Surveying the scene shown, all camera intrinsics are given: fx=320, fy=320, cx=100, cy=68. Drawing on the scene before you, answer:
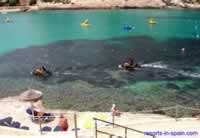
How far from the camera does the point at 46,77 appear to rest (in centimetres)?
3794

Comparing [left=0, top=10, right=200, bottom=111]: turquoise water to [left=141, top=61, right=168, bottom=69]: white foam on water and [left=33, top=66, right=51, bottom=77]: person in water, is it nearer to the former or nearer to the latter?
[left=141, top=61, right=168, bottom=69]: white foam on water

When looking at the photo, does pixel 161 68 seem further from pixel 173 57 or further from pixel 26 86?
pixel 26 86

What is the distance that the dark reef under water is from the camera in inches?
1185

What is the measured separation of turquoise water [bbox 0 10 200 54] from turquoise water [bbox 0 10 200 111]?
19 centimetres

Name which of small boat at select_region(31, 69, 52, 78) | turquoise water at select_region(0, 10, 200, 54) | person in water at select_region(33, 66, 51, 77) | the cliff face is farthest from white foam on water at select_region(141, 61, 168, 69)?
the cliff face

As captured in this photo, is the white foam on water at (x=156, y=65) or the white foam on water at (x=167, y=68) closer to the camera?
the white foam on water at (x=167, y=68)

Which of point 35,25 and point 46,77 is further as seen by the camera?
point 35,25

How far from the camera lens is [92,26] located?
237 ft

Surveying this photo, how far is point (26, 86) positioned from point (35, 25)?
43.5 m

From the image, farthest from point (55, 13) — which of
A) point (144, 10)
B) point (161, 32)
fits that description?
point (161, 32)

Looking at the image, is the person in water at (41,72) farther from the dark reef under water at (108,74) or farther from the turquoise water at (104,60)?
the dark reef under water at (108,74)

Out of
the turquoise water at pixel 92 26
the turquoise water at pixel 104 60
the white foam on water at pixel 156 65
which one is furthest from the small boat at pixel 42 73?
the turquoise water at pixel 92 26

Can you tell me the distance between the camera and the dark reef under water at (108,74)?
98.8 feet

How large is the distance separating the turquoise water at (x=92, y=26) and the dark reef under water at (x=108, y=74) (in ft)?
18.3
